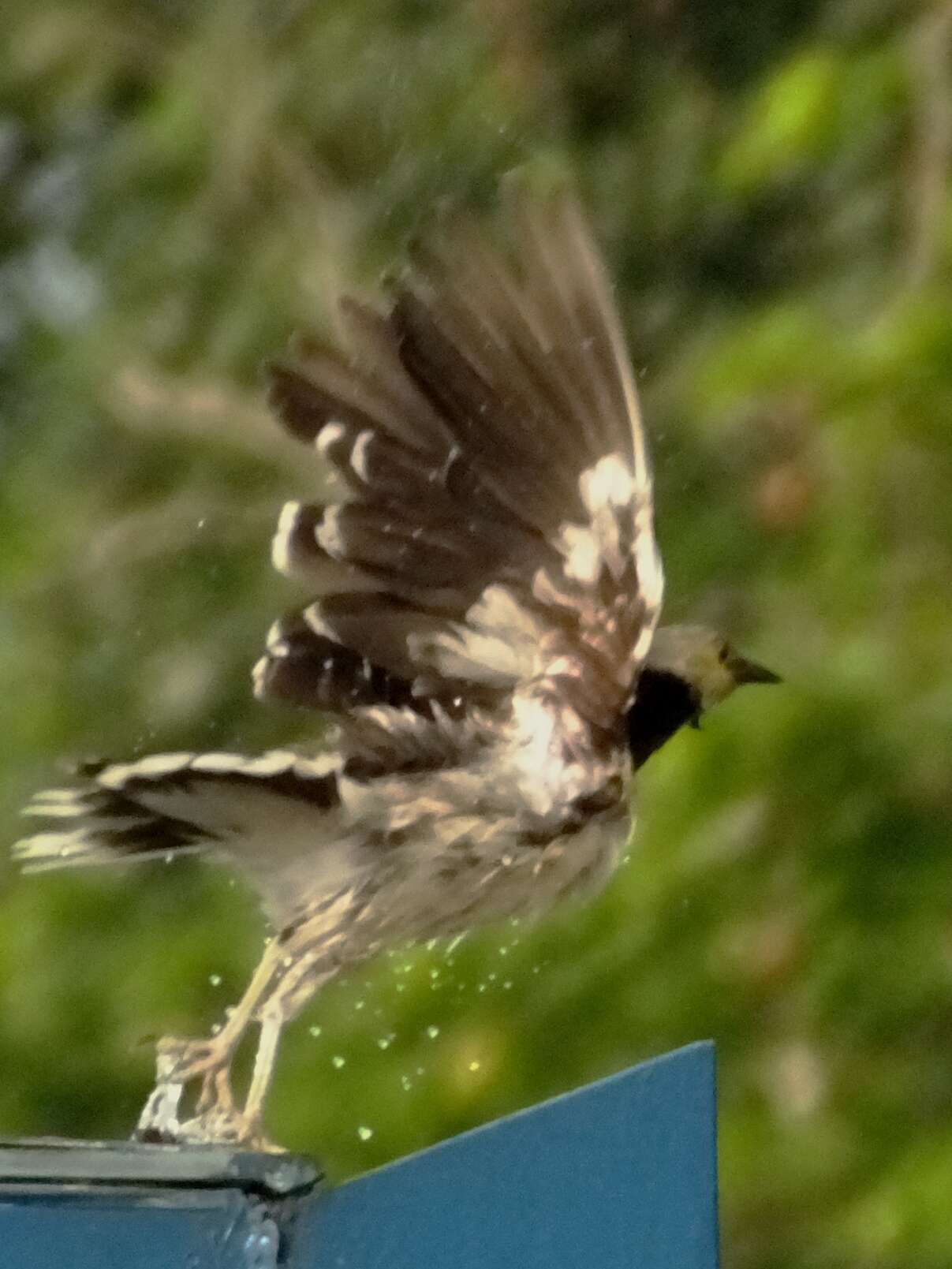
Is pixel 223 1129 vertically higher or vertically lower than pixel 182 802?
lower

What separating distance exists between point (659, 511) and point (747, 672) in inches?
15.5

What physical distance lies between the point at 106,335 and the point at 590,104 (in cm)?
66

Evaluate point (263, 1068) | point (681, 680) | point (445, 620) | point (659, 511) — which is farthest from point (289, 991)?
point (659, 511)

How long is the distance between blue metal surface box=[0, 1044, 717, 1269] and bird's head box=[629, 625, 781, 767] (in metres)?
0.54

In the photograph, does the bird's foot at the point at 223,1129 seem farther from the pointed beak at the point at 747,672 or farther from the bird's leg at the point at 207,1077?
the pointed beak at the point at 747,672

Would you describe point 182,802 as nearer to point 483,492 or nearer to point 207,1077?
point 207,1077

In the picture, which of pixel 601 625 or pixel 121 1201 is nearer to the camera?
pixel 121 1201

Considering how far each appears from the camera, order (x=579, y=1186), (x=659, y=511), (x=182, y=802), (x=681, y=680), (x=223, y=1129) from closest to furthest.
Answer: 1. (x=579, y=1186)
2. (x=223, y=1129)
3. (x=182, y=802)
4. (x=681, y=680)
5. (x=659, y=511)

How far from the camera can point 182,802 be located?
140 cm

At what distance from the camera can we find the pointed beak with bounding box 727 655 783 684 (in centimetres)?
162

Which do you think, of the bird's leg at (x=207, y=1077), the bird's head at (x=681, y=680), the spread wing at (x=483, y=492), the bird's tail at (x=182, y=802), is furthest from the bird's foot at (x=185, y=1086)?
the bird's head at (x=681, y=680)

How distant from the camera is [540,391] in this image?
4.50 feet

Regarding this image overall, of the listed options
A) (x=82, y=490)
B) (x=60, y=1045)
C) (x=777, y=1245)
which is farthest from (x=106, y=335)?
(x=777, y=1245)

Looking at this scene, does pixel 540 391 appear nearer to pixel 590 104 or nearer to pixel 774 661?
pixel 774 661
